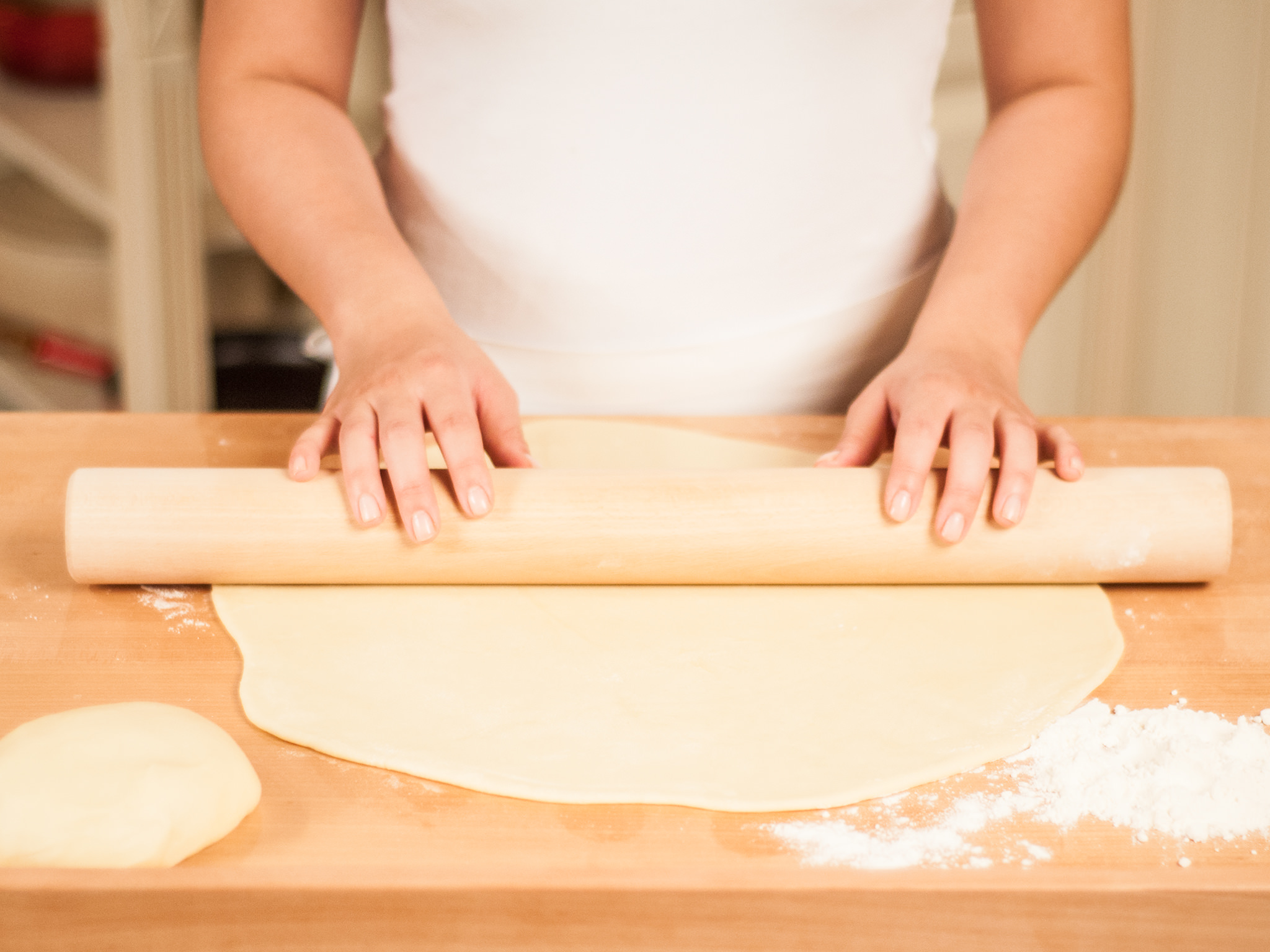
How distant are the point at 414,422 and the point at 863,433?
453 mm

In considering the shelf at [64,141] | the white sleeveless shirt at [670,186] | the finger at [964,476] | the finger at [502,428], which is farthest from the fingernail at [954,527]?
the shelf at [64,141]

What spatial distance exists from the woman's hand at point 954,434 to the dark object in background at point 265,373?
2143mm

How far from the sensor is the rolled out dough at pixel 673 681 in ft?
2.28

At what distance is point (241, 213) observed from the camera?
122 centimetres

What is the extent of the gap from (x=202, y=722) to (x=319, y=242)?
60cm

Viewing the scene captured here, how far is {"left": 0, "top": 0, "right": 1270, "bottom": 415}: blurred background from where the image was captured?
2574mm

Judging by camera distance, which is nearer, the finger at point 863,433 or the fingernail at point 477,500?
the fingernail at point 477,500

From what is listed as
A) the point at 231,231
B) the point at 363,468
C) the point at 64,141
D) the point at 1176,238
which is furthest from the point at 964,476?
the point at 64,141

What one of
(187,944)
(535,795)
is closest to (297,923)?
(187,944)

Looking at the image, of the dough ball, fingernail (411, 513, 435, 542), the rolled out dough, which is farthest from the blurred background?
the dough ball

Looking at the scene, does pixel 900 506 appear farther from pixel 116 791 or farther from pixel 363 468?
pixel 116 791

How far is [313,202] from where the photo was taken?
1.15 meters

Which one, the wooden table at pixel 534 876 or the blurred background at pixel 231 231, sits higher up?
the wooden table at pixel 534 876

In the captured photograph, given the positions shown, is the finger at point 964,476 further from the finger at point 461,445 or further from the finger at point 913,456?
the finger at point 461,445
